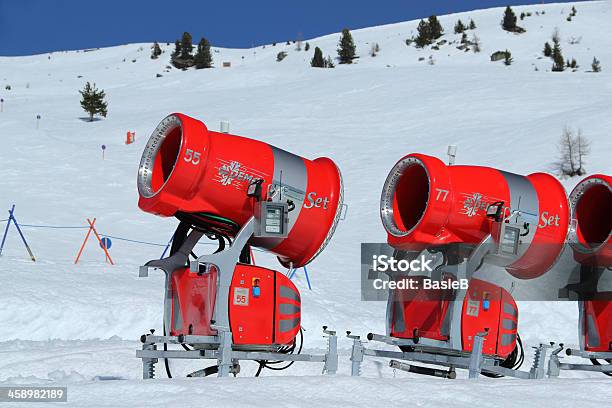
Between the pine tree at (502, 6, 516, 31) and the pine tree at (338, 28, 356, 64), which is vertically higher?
the pine tree at (502, 6, 516, 31)

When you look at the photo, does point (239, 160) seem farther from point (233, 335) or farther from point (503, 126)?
point (503, 126)

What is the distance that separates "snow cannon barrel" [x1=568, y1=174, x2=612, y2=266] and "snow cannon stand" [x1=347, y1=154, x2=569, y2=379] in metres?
0.77

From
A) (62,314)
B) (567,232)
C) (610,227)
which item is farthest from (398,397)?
(62,314)

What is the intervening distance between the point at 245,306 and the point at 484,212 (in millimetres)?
2868

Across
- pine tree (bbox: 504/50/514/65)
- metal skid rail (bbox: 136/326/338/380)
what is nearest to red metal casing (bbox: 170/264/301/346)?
metal skid rail (bbox: 136/326/338/380)

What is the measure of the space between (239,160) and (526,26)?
79.0 m

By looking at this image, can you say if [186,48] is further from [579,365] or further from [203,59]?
[579,365]

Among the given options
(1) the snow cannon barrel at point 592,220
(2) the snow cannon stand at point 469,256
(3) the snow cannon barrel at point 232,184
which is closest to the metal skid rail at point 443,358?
(2) the snow cannon stand at point 469,256

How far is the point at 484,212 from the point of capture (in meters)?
8.85

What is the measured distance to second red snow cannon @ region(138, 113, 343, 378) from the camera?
7793 mm

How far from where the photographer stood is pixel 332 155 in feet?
109

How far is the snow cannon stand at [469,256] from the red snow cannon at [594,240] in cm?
79

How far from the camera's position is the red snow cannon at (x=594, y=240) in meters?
9.84

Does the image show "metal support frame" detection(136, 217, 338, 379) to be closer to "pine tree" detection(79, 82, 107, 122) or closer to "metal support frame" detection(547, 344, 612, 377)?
"metal support frame" detection(547, 344, 612, 377)
